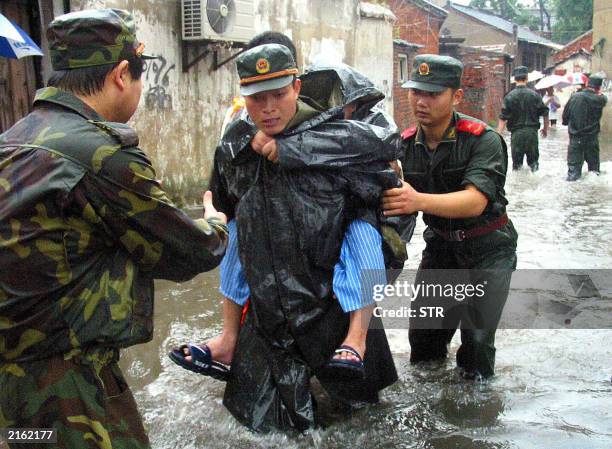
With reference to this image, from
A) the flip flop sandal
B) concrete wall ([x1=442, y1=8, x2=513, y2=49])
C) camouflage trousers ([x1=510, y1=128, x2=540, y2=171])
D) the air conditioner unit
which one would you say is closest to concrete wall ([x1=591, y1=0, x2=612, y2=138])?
camouflage trousers ([x1=510, y1=128, x2=540, y2=171])

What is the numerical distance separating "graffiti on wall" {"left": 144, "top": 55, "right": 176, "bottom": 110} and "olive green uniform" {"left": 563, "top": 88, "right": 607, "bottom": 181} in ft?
24.2

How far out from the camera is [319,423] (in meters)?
3.59

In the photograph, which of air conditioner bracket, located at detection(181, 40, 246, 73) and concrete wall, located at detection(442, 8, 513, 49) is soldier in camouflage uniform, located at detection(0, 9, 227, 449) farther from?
concrete wall, located at detection(442, 8, 513, 49)

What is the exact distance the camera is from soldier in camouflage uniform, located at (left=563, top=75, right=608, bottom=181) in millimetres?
12570

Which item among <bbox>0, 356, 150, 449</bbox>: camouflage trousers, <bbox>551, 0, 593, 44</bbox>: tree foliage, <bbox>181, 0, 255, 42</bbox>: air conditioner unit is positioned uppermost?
<bbox>551, 0, 593, 44</bbox>: tree foliage

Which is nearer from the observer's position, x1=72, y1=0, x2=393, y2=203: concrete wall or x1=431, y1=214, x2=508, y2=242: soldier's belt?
x1=431, y1=214, x2=508, y2=242: soldier's belt

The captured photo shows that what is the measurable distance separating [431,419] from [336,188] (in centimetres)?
146

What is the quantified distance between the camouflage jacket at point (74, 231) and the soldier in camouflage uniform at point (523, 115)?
10.8 meters

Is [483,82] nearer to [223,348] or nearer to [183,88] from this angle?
[183,88]

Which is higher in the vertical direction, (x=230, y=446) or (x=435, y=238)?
(x=435, y=238)

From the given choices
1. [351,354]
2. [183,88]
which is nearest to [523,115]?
[183,88]

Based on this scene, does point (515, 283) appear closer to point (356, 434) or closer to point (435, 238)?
point (435, 238)

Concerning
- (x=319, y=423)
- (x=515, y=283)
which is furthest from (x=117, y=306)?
(x=515, y=283)

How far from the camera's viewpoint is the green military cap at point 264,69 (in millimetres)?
3100
